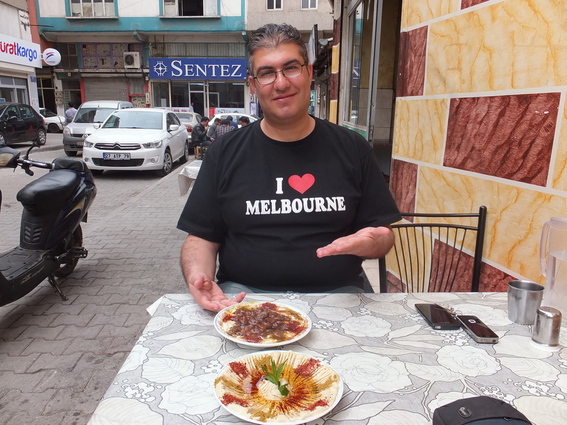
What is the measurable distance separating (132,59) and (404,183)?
25658mm

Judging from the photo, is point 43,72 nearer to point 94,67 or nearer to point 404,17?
point 94,67

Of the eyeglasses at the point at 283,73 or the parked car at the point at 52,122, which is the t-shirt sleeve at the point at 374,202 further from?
the parked car at the point at 52,122

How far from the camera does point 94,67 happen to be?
26.0 metres

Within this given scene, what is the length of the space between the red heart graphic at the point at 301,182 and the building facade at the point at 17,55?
65.9 feet

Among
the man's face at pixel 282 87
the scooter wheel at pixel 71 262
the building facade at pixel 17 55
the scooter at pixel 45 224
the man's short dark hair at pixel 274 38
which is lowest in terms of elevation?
the scooter wheel at pixel 71 262

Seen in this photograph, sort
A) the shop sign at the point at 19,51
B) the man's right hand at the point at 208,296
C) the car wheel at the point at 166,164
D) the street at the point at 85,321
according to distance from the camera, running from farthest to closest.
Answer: the shop sign at the point at 19,51
the car wheel at the point at 166,164
the street at the point at 85,321
the man's right hand at the point at 208,296

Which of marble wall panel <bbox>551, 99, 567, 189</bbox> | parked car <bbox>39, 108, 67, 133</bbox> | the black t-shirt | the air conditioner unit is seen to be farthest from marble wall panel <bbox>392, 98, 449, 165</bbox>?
the air conditioner unit

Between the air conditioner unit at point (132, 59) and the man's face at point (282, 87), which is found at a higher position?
the air conditioner unit at point (132, 59)

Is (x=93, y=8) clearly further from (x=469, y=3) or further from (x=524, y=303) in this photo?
(x=524, y=303)

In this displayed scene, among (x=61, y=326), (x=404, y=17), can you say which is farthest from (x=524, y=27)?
(x=61, y=326)

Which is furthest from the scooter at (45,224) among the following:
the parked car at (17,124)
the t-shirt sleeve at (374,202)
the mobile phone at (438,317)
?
the parked car at (17,124)

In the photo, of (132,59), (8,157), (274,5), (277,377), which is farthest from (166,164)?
(132,59)

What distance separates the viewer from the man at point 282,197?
186cm

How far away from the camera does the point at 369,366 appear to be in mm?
1164
